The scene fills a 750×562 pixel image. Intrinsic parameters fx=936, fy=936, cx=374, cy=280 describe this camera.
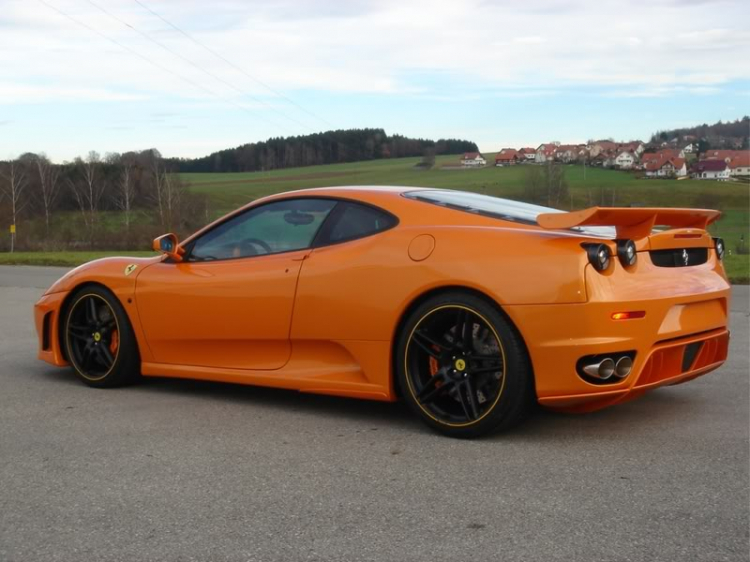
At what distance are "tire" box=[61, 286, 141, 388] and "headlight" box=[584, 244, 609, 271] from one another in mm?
3155

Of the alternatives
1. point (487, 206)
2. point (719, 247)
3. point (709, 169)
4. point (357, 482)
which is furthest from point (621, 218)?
point (709, 169)

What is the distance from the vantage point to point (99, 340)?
6.31m

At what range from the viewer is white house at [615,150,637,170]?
4484 centimetres

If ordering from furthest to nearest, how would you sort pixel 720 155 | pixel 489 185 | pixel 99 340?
pixel 720 155, pixel 489 185, pixel 99 340

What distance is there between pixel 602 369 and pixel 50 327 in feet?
13.2

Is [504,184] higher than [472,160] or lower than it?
lower

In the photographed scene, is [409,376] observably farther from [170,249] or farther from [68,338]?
[68,338]

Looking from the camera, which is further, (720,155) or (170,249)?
(720,155)

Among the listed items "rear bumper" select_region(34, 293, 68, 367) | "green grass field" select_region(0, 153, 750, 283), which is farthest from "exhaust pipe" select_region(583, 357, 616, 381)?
"green grass field" select_region(0, 153, 750, 283)

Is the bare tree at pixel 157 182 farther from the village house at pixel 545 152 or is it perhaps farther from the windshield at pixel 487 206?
the windshield at pixel 487 206

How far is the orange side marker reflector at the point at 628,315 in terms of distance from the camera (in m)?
4.32

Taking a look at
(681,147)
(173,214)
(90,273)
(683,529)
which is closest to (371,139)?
(681,147)

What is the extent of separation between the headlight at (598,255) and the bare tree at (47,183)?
256 ft

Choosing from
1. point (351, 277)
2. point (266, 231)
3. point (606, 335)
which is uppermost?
point (266, 231)
